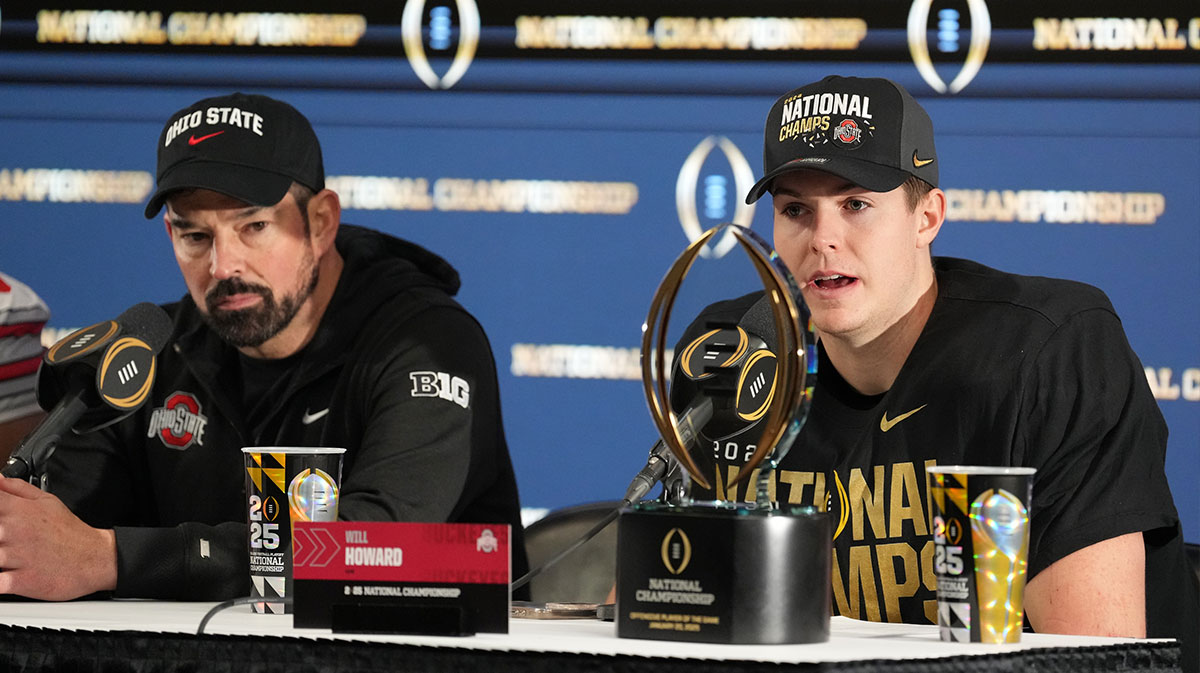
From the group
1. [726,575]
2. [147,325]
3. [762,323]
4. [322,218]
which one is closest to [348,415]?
[322,218]

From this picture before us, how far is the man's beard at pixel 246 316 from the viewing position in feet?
7.06

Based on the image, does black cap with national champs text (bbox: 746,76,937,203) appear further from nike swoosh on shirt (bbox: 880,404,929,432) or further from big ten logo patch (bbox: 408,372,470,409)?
big ten logo patch (bbox: 408,372,470,409)

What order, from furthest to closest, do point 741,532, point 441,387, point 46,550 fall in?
point 441,387 < point 46,550 < point 741,532

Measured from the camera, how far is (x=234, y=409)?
217cm

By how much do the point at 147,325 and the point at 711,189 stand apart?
1.37m

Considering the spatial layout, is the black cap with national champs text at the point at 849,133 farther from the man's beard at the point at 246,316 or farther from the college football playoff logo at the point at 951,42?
the college football playoff logo at the point at 951,42

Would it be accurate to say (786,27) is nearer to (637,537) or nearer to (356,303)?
(356,303)

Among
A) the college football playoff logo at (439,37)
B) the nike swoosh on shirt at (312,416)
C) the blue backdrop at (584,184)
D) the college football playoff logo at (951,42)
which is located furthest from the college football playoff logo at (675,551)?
the college football playoff logo at (439,37)

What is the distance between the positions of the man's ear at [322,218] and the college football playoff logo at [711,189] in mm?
761

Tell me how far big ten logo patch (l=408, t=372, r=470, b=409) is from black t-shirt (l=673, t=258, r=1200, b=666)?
52cm

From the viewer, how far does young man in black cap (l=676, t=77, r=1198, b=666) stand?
1.50 metres

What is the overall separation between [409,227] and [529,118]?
333mm

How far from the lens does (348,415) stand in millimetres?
2066

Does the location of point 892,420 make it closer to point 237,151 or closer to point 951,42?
point 237,151
